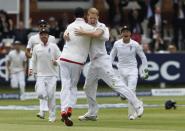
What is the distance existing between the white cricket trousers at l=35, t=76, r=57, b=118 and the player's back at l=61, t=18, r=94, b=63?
2.34 metres

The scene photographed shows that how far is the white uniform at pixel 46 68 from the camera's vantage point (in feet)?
68.7

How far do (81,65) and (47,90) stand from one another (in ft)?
7.77

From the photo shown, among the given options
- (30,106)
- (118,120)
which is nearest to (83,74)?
(30,106)

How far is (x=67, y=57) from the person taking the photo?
18.6 metres

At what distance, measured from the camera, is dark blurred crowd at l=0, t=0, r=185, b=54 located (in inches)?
1339

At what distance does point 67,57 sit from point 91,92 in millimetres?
1706

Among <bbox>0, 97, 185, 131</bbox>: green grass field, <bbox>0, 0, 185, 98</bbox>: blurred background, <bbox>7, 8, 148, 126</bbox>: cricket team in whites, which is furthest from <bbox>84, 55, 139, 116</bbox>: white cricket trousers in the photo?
<bbox>0, 0, 185, 98</bbox>: blurred background

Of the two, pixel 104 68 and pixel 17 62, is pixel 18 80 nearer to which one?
pixel 17 62

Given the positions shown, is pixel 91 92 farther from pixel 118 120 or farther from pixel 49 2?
pixel 49 2

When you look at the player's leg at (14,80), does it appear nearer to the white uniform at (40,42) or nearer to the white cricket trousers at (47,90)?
the white uniform at (40,42)

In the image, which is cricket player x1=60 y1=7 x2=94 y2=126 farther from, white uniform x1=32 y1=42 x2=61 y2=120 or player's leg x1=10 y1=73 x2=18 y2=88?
player's leg x1=10 y1=73 x2=18 y2=88

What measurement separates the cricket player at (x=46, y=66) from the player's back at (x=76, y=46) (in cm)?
239

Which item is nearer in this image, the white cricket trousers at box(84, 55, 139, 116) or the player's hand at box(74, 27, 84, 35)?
the player's hand at box(74, 27, 84, 35)

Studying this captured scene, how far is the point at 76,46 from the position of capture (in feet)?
61.4
